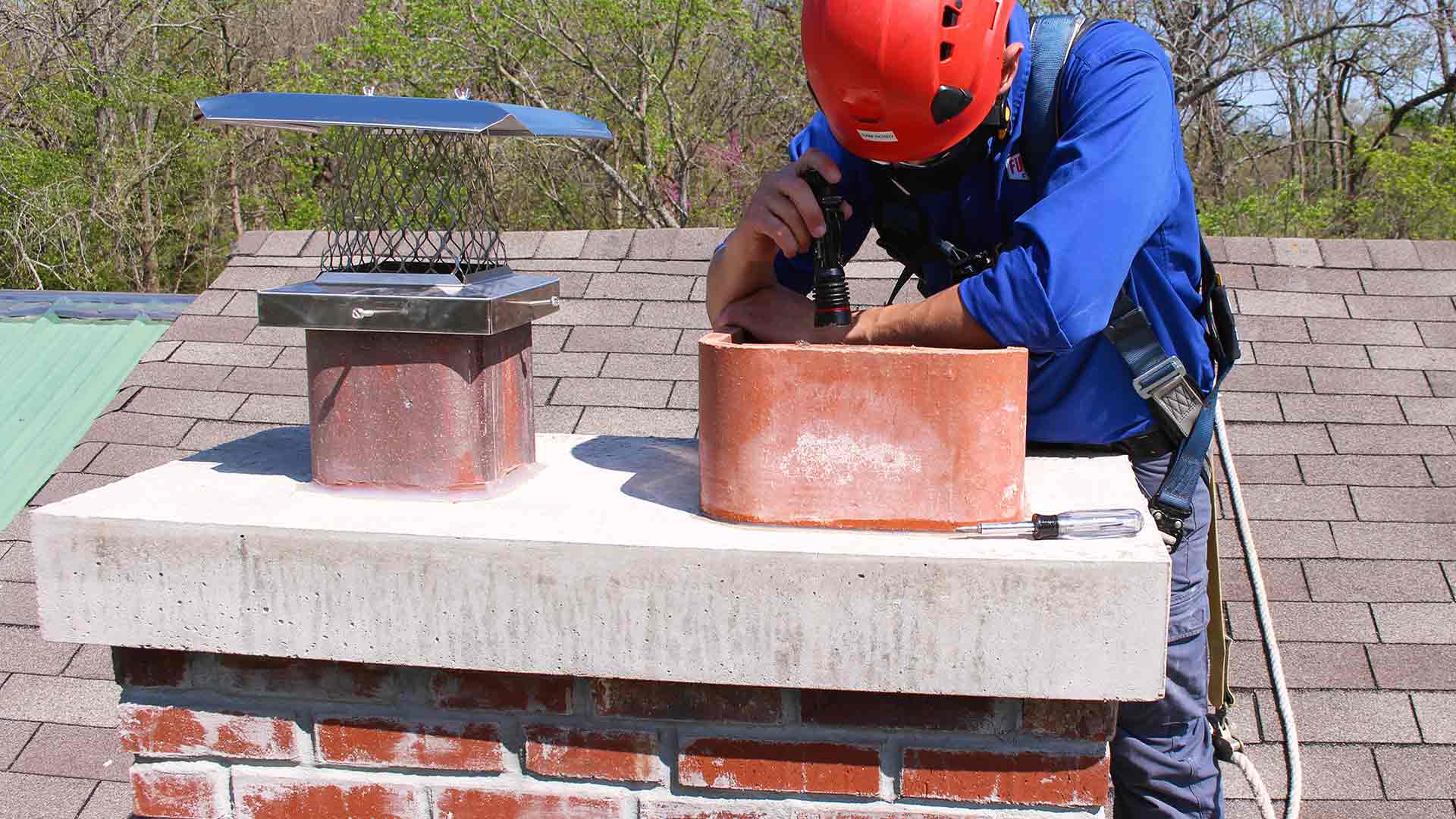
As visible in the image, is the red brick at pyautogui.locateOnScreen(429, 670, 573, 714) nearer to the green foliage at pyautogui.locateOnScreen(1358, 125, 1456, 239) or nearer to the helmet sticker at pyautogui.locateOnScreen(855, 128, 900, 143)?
the helmet sticker at pyautogui.locateOnScreen(855, 128, 900, 143)

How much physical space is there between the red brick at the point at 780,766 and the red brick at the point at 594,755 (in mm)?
49

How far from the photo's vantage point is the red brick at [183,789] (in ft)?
5.90

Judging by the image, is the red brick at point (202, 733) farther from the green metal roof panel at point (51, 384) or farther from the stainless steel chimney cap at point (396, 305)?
the green metal roof panel at point (51, 384)

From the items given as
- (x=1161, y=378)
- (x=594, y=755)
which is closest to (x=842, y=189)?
(x=1161, y=378)

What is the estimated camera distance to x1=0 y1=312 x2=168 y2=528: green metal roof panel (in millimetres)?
4512

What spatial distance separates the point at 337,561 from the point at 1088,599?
1012mm

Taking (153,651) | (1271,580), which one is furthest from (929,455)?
(1271,580)

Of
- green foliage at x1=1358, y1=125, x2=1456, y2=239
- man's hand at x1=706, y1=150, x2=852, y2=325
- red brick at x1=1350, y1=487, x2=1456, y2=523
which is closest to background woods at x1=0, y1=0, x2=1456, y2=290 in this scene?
green foliage at x1=1358, y1=125, x2=1456, y2=239

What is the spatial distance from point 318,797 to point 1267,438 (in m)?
3.52

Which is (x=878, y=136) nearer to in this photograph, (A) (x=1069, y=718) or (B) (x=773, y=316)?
(B) (x=773, y=316)

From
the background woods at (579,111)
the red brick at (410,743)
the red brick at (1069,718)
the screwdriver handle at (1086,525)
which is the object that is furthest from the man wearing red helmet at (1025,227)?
the background woods at (579,111)

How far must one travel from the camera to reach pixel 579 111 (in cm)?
1344

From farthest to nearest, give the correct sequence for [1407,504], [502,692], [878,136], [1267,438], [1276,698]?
1. [1267,438]
2. [1407,504]
3. [1276,698]
4. [878,136]
5. [502,692]

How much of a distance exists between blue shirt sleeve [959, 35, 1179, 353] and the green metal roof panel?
3.95 m
